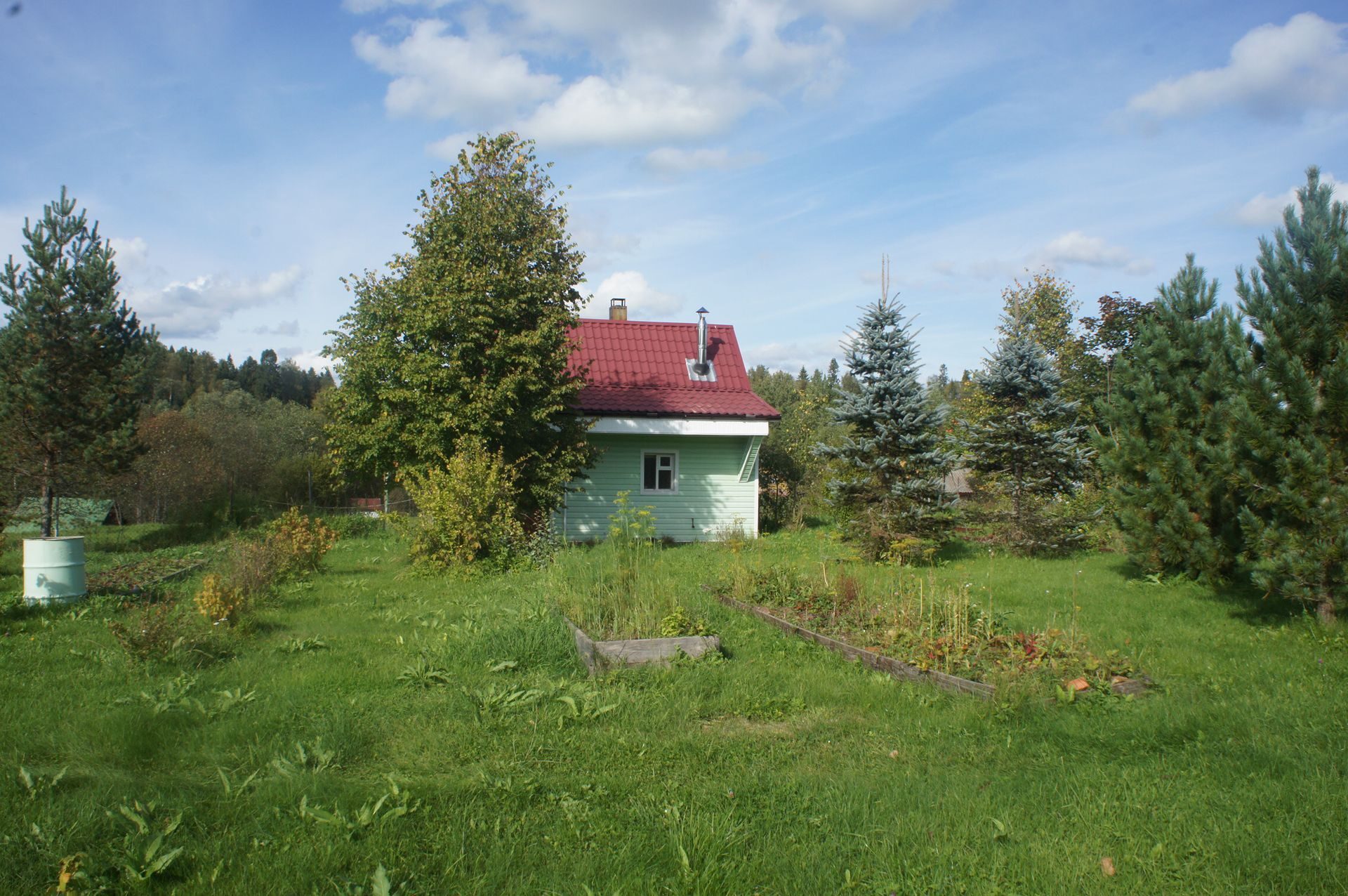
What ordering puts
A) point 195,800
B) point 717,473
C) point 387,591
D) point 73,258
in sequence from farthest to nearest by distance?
point 717,473 < point 73,258 < point 387,591 < point 195,800

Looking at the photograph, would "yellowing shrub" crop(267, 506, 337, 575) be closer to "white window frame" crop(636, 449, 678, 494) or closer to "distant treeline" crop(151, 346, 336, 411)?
"white window frame" crop(636, 449, 678, 494)

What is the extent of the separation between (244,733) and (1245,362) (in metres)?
9.24

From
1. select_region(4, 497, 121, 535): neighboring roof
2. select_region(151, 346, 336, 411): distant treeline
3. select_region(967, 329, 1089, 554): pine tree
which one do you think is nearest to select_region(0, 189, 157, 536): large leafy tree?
select_region(4, 497, 121, 535): neighboring roof

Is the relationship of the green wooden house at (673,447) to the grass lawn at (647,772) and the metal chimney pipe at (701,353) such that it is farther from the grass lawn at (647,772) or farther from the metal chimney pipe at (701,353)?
the grass lawn at (647,772)

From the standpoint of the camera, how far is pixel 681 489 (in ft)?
66.3

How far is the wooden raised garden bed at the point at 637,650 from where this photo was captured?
6.84 m

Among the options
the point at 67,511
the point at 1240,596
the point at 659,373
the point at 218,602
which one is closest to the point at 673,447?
the point at 659,373

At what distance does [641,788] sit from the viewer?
15.1 ft

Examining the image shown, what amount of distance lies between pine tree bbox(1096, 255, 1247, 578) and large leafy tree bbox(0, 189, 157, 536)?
65.1 feet

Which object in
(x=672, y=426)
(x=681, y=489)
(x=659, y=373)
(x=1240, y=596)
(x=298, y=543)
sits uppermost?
(x=659, y=373)

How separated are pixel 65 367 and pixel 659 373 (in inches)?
537

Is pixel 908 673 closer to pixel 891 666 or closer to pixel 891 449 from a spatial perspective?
pixel 891 666

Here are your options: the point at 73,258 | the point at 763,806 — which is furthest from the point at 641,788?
the point at 73,258

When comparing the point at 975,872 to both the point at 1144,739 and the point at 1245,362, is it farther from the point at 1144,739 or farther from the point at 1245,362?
the point at 1245,362
